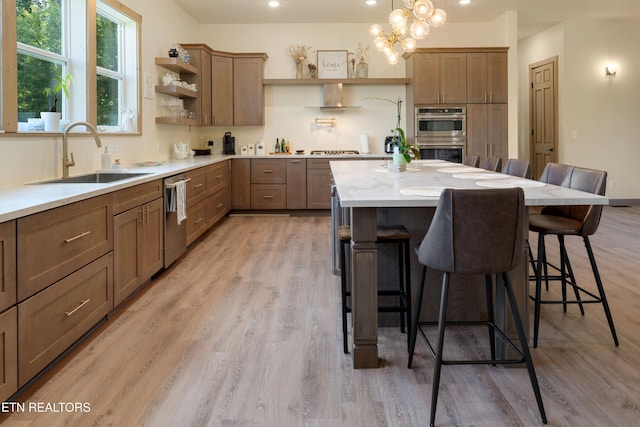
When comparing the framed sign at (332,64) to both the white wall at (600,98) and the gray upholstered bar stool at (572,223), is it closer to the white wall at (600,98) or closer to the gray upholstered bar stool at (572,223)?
the white wall at (600,98)

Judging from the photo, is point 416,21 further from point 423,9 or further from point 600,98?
point 600,98

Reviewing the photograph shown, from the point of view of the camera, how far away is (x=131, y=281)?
Answer: 3.25m

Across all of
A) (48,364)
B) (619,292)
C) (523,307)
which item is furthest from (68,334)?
(619,292)

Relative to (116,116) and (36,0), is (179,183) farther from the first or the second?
(36,0)

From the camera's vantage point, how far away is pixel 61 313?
2.31 m

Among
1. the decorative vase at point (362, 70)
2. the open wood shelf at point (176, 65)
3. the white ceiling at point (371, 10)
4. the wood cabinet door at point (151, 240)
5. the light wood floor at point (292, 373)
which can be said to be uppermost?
the white ceiling at point (371, 10)

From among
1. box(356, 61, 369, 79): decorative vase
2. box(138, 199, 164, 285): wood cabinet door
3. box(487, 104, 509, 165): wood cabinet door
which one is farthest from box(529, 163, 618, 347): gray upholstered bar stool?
box(356, 61, 369, 79): decorative vase

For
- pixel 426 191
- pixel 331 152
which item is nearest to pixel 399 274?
pixel 426 191

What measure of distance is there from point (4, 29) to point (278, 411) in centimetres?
257

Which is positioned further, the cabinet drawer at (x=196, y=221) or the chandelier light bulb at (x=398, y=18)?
the cabinet drawer at (x=196, y=221)

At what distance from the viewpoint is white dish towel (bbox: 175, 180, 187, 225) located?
4.11 meters

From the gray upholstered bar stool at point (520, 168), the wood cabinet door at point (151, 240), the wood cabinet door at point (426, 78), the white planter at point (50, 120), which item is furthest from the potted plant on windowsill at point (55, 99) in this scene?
the wood cabinet door at point (426, 78)

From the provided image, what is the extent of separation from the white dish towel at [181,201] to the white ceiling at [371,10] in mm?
3206

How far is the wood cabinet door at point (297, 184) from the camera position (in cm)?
709
